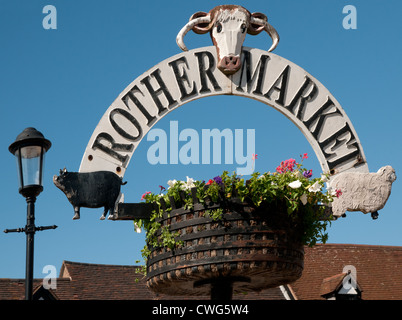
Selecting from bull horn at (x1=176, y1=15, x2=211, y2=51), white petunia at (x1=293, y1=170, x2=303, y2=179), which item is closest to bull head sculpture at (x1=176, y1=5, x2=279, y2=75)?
bull horn at (x1=176, y1=15, x2=211, y2=51)

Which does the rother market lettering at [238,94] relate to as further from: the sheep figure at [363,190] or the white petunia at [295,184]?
the white petunia at [295,184]

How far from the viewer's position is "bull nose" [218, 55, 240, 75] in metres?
6.18

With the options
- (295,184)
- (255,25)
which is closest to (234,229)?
(295,184)

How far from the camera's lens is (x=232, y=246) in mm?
5215

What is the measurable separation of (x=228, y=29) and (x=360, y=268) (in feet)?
62.3

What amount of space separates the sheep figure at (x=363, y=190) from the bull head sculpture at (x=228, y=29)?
4.26 feet

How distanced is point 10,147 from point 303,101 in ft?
9.05

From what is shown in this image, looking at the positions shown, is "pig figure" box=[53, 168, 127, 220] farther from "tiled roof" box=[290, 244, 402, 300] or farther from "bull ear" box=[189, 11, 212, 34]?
"tiled roof" box=[290, 244, 402, 300]

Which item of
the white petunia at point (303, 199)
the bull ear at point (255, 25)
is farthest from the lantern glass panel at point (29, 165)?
the white petunia at point (303, 199)

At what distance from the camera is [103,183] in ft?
19.3

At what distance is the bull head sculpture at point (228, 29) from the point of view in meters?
6.20

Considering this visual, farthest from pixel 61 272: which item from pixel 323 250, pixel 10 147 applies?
pixel 10 147

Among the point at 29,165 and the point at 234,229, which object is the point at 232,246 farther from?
the point at 29,165
